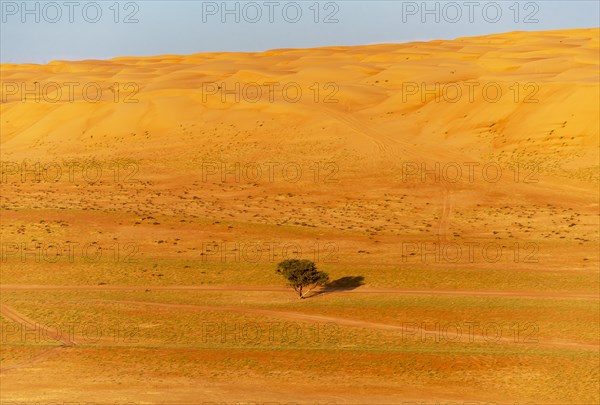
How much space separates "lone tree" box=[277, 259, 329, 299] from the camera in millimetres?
28000

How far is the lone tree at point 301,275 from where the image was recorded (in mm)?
28000

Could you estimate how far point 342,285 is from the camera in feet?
97.5

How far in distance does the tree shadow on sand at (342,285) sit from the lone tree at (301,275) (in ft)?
1.32

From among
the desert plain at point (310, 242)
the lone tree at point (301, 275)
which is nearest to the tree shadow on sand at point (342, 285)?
the desert plain at point (310, 242)

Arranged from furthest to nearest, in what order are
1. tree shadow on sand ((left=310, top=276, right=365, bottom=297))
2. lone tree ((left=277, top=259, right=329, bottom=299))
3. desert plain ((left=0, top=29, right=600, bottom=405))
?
tree shadow on sand ((left=310, top=276, right=365, bottom=297)) → lone tree ((left=277, top=259, right=329, bottom=299)) → desert plain ((left=0, top=29, right=600, bottom=405))

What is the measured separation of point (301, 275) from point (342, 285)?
8.04 ft

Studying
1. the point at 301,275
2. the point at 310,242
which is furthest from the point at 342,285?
the point at 310,242

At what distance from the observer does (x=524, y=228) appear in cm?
3725

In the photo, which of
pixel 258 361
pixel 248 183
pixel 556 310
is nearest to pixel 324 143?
pixel 248 183

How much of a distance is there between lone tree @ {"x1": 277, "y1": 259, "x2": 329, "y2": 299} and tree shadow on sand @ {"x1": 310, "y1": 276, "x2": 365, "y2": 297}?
0.40 m

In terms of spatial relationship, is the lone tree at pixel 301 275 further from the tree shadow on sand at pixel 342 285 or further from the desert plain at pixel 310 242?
the desert plain at pixel 310 242

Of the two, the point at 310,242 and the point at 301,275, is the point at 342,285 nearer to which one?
the point at 301,275

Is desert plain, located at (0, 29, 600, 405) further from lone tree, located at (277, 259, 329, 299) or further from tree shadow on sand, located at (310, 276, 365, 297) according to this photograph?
lone tree, located at (277, 259, 329, 299)

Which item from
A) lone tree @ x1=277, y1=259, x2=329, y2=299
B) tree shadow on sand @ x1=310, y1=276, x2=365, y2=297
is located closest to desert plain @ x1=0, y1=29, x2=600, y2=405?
tree shadow on sand @ x1=310, y1=276, x2=365, y2=297
